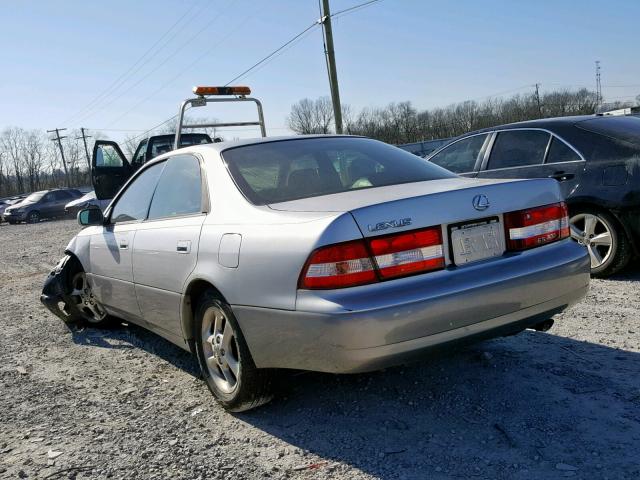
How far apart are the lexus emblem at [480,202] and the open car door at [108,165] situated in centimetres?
667

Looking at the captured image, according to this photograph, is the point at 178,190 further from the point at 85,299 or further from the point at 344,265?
the point at 85,299

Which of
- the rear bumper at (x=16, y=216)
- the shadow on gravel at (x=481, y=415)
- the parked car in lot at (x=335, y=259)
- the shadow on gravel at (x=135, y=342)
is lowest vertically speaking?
the shadow on gravel at (x=481, y=415)

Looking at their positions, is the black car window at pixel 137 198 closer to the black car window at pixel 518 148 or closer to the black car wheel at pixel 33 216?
the black car window at pixel 518 148

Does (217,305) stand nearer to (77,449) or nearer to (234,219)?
(234,219)

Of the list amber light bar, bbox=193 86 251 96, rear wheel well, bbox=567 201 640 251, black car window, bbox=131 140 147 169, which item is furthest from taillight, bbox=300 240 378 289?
black car window, bbox=131 140 147 169

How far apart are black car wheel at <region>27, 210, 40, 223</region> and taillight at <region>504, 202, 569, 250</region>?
101 feet

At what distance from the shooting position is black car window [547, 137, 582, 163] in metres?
5.43

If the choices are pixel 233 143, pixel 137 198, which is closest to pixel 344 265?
pixel 233 143

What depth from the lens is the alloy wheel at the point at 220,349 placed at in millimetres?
3098

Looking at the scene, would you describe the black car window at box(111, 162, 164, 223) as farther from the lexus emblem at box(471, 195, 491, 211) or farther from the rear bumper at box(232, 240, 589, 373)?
the lexus emblem at box(471, 195, 491, 211)

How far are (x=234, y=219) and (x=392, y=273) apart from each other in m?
0.94

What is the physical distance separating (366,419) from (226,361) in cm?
81

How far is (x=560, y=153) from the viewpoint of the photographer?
5.53 meters

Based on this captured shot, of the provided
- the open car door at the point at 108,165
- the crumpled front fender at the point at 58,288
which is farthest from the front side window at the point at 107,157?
the crumpled front fender at the point at 58,288
